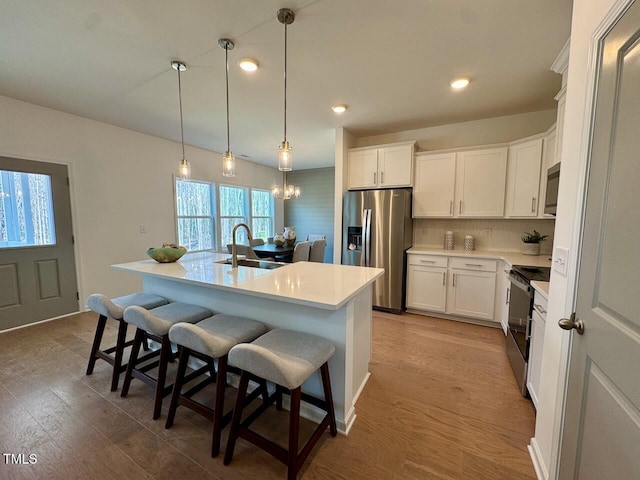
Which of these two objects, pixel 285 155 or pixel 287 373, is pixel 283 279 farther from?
pixel 285 155

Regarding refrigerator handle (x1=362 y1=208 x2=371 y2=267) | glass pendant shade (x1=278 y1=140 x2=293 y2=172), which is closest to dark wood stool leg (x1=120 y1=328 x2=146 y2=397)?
glass pendant shade (x1=278 y1=140 x2=293 y2=172)

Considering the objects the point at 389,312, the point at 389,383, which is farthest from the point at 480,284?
the point at 389,383

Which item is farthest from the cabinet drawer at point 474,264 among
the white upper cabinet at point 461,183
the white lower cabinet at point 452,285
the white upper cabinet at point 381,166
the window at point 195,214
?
the window at point 195,214

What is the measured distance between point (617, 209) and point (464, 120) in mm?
3166

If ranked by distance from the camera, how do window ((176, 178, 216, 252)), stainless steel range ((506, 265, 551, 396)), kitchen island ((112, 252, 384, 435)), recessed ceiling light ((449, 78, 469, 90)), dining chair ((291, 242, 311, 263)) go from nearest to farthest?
kitchen island ((112, 252, 384, 435))
stainless steel range ((506, 265, 551, 396))
recessed ceiling light ((449, 78, 469, 90))
dining chair ((291, 242, 311, 263))
window ((176, 178, 216, 252))

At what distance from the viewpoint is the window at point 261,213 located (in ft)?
20.8

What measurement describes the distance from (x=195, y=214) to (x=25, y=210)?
223cm

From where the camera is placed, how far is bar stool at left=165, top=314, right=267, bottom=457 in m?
1.40

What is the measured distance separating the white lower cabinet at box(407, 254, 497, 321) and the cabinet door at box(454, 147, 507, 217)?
68 centimetres

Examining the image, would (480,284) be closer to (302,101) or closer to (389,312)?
(389,312)

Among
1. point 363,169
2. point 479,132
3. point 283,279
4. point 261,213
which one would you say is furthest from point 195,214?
point 479,132

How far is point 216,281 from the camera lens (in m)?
1.74

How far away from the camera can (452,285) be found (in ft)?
10.7

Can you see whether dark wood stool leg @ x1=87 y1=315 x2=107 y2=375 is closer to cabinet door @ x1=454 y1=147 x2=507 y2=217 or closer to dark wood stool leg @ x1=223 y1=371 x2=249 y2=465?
dark wood stool leg @ x1=223 y1=371 x2=249 y2=465
